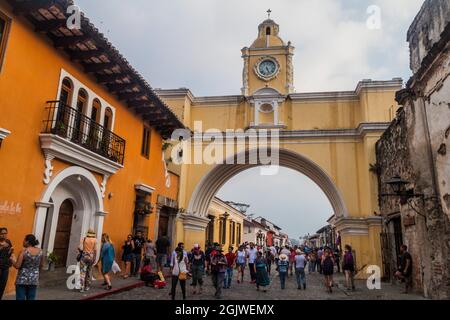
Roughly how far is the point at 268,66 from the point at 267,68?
0.47 ft

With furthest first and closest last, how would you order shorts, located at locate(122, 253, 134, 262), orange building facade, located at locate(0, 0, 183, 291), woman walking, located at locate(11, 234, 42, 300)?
shorts, located at locate(122, 253, 134, 262) < orange building facade, located at locate(0, 0, 183, 291) < woman walking, located at locate(11, 234, 42, 300)

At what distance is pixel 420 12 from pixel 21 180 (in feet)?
36.5

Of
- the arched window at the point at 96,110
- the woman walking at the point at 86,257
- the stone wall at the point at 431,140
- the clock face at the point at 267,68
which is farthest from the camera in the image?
the clock face at the point at 267,68

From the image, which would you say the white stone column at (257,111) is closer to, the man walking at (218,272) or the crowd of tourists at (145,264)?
the crowd of tourists at (145,264)

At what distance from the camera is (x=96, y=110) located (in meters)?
11.8

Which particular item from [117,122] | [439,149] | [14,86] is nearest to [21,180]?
[14,86]

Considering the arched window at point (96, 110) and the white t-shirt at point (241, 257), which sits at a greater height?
the arched window at point (96, 110)

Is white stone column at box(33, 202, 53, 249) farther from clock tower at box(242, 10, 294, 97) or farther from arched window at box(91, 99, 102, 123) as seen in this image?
clock tower at box(242, 10, 294, 97)

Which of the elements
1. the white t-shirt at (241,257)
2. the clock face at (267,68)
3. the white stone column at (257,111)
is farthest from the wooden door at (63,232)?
the clock face at (267,68)

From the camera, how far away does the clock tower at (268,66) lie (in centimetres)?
2117

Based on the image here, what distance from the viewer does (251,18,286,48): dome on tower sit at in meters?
22.3

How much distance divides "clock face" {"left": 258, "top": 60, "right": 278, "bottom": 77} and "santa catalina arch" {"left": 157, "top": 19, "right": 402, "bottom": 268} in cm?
6

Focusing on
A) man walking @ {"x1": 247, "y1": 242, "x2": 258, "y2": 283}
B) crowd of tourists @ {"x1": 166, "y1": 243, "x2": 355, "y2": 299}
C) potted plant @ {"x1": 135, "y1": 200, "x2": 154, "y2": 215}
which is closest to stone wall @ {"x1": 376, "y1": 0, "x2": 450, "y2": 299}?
crowd of tourists @ {"x1": 166, "y1": 243, "x2": 355, "y2": 299}

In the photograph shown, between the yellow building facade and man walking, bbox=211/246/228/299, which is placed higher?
the yellow building facade
